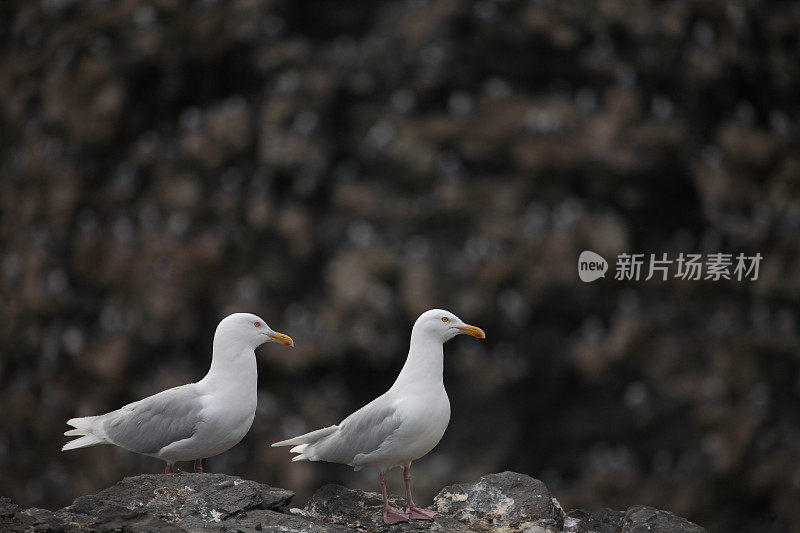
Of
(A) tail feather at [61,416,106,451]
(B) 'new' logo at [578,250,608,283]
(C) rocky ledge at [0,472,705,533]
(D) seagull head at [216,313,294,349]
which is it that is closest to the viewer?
(C) rocky ledge at [0,472,705,533]

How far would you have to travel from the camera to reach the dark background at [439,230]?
7234 millimetres

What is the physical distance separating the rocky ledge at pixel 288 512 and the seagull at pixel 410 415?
258 mm

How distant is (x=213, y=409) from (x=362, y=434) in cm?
63

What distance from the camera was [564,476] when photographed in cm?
729

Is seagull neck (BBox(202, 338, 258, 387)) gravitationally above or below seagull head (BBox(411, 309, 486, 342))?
below

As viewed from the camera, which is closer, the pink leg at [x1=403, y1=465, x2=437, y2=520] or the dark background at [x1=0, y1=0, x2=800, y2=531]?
the pink leg at [x1=403, y1=465, x2=437, y2=520]

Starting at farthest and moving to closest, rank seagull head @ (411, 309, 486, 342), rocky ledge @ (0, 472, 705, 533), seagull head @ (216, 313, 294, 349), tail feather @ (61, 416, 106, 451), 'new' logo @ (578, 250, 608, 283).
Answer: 1. 'new' logo @ (578, 250, 608, 283)
2. tail feather @ (61, 416, 106, 451)
3. seagull head @ (216, 313, 294, 349)
4. seagull head @ (411, 309, 486, 342)
5. rocky ledge @ (0, 472, 705, 533)

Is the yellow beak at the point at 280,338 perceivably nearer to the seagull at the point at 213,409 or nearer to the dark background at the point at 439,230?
the seagull at the point at 213,409

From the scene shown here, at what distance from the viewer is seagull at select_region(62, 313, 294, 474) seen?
3867 millimetres

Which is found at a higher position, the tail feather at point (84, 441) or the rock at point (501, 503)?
the tail feather at point (84, 441)

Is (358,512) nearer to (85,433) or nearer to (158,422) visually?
(158,422)

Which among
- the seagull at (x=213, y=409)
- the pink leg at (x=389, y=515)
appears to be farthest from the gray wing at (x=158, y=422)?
the pink leg at (x=389, y=515)

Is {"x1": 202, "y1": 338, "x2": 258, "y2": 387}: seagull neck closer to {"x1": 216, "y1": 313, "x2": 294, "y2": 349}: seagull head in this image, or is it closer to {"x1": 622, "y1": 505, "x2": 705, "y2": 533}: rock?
{"x1": 216, "y1": 313, "x2": 294, "y2": 349}: seagull head

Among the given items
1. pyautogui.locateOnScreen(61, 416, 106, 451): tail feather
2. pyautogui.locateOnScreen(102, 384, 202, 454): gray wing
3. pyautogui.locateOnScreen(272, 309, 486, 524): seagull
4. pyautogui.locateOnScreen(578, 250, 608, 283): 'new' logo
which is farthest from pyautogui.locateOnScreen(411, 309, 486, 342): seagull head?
pyautogui.locateOnScreen(578, 250, 608, 283): 'new' logo
